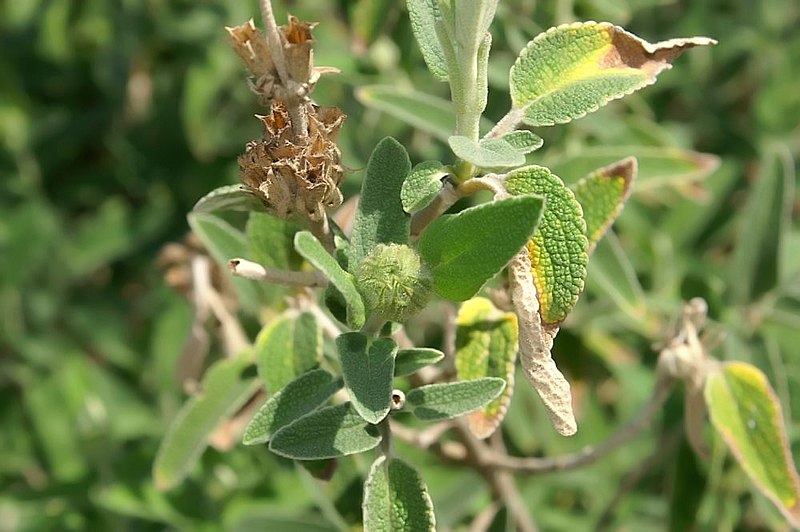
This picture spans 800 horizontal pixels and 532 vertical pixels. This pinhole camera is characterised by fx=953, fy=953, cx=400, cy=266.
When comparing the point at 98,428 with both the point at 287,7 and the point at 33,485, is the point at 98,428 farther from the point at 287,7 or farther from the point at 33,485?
the point at 287,7

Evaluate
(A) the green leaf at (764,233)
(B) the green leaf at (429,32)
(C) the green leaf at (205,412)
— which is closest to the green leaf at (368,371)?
(B) the green leaf at (429,32)

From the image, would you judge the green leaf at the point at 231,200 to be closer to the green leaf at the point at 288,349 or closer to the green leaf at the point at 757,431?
the green leaf at the point at 288,349

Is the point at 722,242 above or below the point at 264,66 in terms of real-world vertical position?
below

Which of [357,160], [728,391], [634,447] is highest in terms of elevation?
[357,160]

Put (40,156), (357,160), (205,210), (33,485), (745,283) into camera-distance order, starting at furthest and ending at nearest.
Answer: (40,156), (33,485), (357,160), (745,283), (205,210)

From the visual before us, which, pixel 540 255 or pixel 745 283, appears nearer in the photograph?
pixel 540 255

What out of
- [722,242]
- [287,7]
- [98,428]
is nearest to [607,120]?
[722,242]
